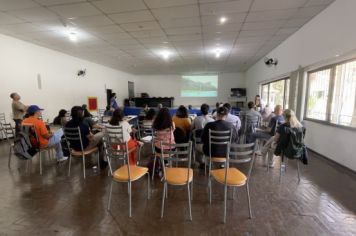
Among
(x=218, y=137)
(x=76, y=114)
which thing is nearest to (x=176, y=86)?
(x=76, y=114)

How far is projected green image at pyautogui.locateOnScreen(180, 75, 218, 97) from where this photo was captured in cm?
1342

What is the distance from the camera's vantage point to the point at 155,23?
443cm

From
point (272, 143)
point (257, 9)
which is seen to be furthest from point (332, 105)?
point (257, 9)

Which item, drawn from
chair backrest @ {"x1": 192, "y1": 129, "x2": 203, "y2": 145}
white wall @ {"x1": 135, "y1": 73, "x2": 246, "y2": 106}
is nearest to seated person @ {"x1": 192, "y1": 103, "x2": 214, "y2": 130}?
chair backrest @ {"x1": 192, "y1": 129, "x2": 203, "y2": 145}

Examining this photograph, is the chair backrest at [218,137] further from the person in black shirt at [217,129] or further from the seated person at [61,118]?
the seated person at [61,118]

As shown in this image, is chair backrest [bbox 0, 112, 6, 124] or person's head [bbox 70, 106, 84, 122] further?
chair backrest [bbox 0, 112, 6, 124]

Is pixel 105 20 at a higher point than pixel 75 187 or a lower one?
higher

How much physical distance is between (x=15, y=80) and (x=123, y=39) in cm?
349

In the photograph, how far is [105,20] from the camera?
421 centimetres

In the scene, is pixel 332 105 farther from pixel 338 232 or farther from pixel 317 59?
pixel 338 232

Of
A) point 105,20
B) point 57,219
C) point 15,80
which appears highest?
point 105,20

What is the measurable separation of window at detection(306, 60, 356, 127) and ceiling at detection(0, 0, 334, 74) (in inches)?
53.4

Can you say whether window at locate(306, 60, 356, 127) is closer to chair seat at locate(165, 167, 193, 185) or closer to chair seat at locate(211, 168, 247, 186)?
chair seat at locate(211, 168, 247, 186)

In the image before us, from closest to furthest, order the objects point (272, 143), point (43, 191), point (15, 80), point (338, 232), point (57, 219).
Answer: point (338, 232) < point (57, 219) < point (43, 191) < point (272, 143) < point (15, 80)
